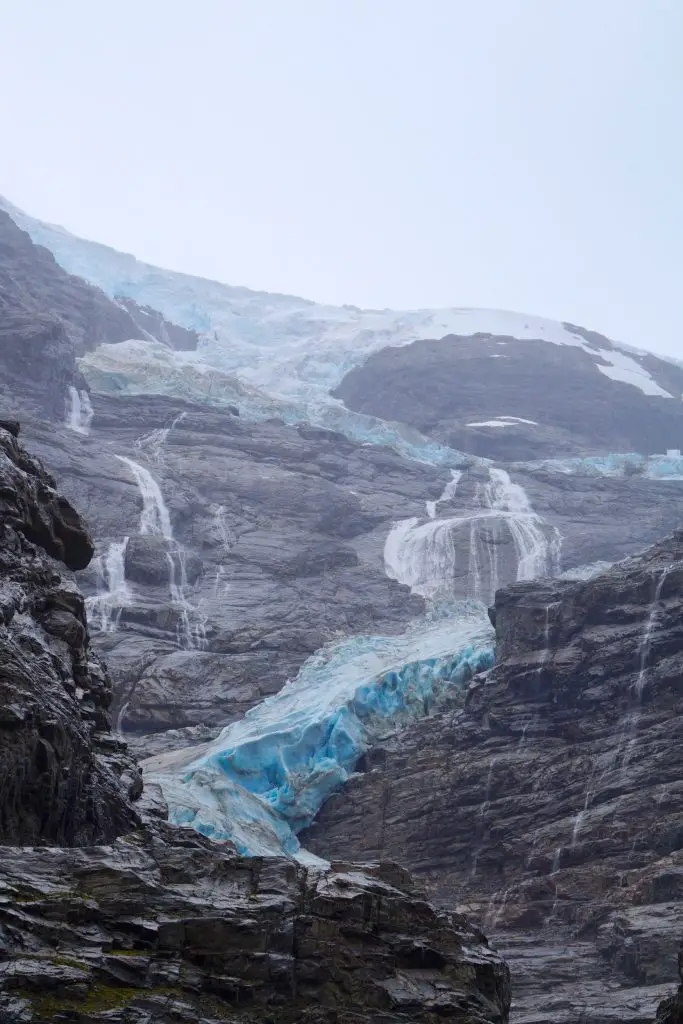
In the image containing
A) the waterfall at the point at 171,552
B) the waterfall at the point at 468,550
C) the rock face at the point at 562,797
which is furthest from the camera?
the waterfall at the point at 468,550

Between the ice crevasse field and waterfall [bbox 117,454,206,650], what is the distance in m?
0.20

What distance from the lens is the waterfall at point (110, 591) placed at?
59.0 meters

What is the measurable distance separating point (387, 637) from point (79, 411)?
1537 inches

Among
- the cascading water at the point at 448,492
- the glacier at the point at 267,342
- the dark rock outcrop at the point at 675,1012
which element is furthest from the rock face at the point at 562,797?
the glacier at the point at 267,342

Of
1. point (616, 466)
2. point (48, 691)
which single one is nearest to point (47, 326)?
point (616, 466)

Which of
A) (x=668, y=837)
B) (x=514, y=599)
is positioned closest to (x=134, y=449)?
(x=514, y=599)

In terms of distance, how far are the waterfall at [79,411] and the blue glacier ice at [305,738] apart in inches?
1436

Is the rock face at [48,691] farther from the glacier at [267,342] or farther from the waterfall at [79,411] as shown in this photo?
the glacier at [267,342]

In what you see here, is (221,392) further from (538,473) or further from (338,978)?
(338,978)

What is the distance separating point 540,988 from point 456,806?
34.2 feet

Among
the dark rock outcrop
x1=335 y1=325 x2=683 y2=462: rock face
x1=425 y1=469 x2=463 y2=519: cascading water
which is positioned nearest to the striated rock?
the dark rock outcrop

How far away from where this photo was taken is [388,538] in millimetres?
77438

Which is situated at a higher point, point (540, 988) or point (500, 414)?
point (500, 414)

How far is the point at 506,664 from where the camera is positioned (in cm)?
4891
